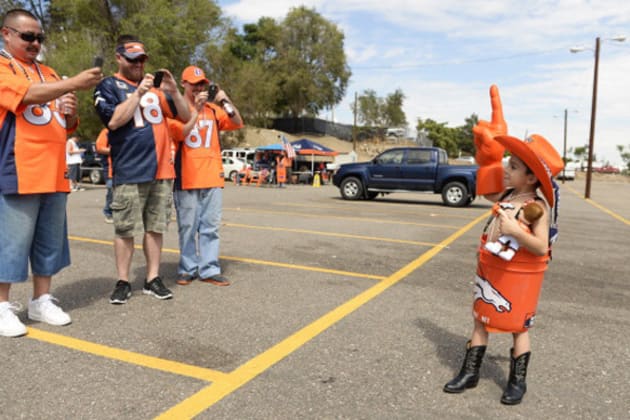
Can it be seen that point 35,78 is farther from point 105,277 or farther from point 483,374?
point 483,374

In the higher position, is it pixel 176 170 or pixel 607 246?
pixel 176 170

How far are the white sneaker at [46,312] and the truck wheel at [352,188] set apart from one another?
41.2 feet

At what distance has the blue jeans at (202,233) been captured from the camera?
454 centimetres

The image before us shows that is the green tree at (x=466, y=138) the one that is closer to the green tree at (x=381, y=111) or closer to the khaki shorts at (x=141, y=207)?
the green tree at (x=381, y=111)

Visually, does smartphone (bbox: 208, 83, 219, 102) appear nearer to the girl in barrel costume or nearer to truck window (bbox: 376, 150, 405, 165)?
the girl in barrel costume

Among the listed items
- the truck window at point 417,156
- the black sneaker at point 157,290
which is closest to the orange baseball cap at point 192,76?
the black sneaker at point 157,290

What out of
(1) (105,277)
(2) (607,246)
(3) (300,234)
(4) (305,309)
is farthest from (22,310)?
(2) (607,246)

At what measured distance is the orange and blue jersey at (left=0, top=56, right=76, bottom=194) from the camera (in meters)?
2.99

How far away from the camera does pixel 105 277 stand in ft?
15.5

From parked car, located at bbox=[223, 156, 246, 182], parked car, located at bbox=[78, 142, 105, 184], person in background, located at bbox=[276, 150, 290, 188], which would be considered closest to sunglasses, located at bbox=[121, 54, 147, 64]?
parked car, located at bbox=[78, 142, 105, 184]

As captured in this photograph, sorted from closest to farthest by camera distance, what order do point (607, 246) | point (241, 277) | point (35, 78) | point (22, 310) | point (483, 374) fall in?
point (483, 374) → point (35, 78) → point (22, 310) → point (241, 277) → point (607, 246)

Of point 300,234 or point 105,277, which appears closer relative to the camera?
point 105,277

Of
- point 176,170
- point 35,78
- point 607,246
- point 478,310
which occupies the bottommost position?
point 607,246

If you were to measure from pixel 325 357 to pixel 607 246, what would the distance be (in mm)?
6363
